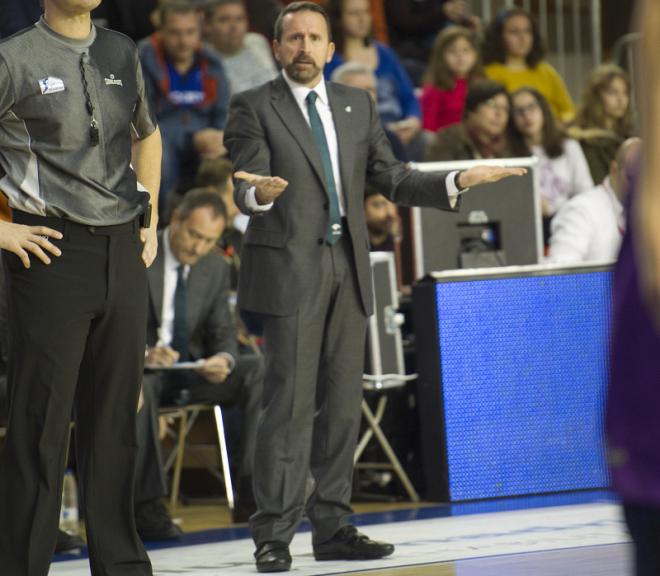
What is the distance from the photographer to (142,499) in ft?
19.5

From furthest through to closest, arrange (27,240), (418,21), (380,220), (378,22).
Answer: (418,21) < (378,22) < (380,220) < (27,240)

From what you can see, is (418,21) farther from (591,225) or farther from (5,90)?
(5,90)

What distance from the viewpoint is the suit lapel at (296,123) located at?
192 inches

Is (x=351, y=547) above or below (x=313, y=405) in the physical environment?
below

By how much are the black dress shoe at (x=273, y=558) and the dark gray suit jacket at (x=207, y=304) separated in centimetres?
206

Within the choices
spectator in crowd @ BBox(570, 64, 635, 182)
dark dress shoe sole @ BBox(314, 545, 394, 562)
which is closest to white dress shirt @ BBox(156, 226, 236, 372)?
dark dress shoe sole @ BBox(314, 545, 394, 562)

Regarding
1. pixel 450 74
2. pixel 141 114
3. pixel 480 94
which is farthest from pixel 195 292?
pixel 450 74

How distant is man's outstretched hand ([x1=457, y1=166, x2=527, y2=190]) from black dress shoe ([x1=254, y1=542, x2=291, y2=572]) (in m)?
1.38

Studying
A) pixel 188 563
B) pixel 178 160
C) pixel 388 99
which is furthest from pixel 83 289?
pixel 388 99

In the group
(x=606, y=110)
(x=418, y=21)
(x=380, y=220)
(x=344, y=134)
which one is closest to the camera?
(x=344, y=134)

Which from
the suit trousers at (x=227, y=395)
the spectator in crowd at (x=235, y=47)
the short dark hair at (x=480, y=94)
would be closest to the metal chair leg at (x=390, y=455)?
the suit trousers at (x=227, y=395)

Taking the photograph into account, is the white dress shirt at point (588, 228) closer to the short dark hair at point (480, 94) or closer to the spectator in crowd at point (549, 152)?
the short dark hair at point (480, 94)

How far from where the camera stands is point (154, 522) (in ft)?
19.4

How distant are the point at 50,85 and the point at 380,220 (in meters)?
3.93
